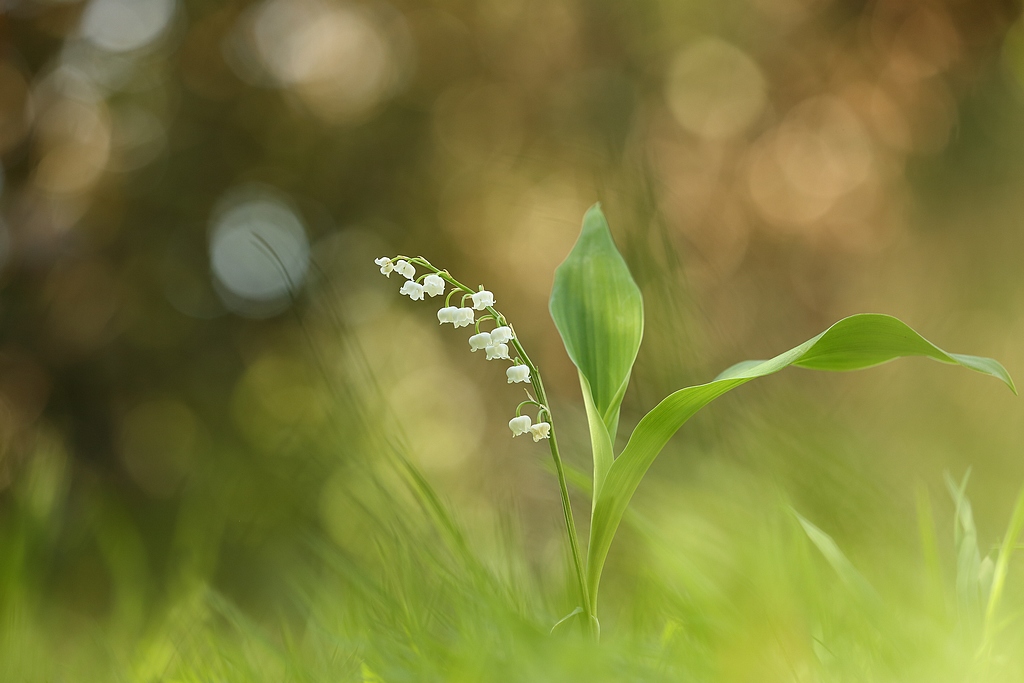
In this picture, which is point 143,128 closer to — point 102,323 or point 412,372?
point 102,323

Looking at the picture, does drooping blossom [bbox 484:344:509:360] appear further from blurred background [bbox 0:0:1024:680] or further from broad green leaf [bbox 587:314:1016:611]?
blurred background [bbox 0:0:1024:680]

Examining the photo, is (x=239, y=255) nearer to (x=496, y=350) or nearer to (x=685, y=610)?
(x=496, y=350)

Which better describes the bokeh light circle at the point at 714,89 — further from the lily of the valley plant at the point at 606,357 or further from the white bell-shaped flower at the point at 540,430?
the white bell-shaped flower at the point at 540,430

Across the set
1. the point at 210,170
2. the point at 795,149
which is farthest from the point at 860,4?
the point at 210,170

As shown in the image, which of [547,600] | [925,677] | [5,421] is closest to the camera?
[925,677]

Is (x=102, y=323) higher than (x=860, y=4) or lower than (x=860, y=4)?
lower

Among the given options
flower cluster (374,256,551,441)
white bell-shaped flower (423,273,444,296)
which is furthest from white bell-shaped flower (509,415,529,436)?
white bell-shaped flower (423,273,444,296)

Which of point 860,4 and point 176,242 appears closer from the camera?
A: point 860,4

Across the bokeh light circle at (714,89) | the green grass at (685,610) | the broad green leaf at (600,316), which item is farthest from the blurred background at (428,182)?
the green grass at (685,610)
